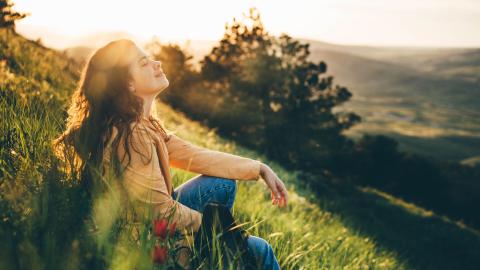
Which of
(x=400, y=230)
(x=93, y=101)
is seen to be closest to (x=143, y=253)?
(x=93, y=101)

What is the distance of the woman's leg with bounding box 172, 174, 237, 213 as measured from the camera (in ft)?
10.2

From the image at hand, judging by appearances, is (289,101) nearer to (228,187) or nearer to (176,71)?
(176,71)

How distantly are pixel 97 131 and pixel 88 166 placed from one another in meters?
0.23

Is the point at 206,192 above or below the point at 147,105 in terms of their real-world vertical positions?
below

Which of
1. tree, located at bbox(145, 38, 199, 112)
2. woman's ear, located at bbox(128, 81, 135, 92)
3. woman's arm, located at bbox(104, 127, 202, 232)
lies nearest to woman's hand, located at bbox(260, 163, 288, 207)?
woman's arm, located at bbox(104, 127, 202, 232)

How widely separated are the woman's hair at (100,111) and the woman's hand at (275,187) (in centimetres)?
107

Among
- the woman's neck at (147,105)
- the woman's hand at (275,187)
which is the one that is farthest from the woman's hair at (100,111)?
the woman's hand at (275,187)

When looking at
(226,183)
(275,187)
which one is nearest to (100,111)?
(226,183)

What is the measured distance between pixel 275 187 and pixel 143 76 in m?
1.24

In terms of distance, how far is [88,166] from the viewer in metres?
2.44

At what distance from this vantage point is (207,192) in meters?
3.12

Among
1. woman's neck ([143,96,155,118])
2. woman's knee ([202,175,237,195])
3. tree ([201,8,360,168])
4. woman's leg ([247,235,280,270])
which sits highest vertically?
woman's neck ([143,96,155,118])

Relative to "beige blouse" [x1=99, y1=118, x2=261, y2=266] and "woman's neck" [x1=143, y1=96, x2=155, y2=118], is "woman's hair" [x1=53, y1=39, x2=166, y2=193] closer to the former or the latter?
"beige blouse" [x1=99, y1=118, x2=261, y2=266]

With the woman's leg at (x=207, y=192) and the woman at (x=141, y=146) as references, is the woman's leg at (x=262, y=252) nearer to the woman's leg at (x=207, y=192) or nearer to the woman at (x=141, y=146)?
the woman at (x=141, y=146)
